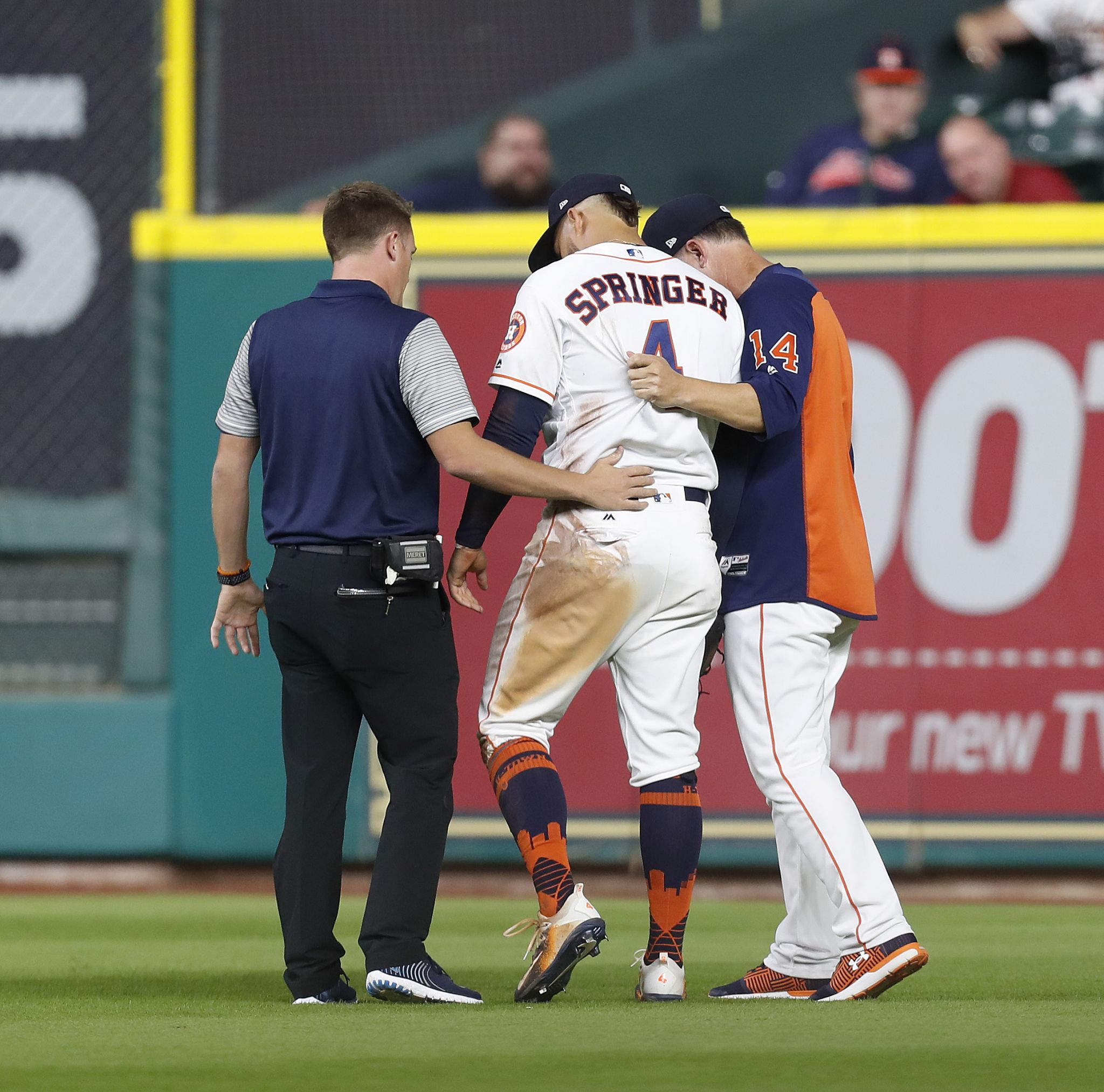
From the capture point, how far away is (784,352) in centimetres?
395

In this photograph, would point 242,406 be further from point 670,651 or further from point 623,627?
point 670,651

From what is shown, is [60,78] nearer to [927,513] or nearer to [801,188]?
[801,188]

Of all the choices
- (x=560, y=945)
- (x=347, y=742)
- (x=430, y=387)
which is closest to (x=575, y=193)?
(x=430, y=387)

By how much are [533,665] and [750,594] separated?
0.56m

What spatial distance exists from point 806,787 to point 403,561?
1.07 meters

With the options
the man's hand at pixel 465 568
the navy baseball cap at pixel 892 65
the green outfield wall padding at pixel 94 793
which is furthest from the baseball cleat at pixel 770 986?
the navy baseball cap at pixel 892 65

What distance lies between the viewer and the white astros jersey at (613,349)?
154 inches

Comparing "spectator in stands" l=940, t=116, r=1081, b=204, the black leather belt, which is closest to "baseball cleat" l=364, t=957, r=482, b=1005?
the black leather belt

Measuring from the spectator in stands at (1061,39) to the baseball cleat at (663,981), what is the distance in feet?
17.7

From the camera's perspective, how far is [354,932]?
545 centimetres

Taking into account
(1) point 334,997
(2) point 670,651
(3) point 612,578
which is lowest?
(1) point 334,997

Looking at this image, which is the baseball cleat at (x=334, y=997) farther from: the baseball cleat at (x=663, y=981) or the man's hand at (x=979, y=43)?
the man's hand at (x=979, y=43)

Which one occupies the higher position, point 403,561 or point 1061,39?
point 1061,39

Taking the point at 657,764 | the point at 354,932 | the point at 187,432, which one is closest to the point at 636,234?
the point at 657,764
